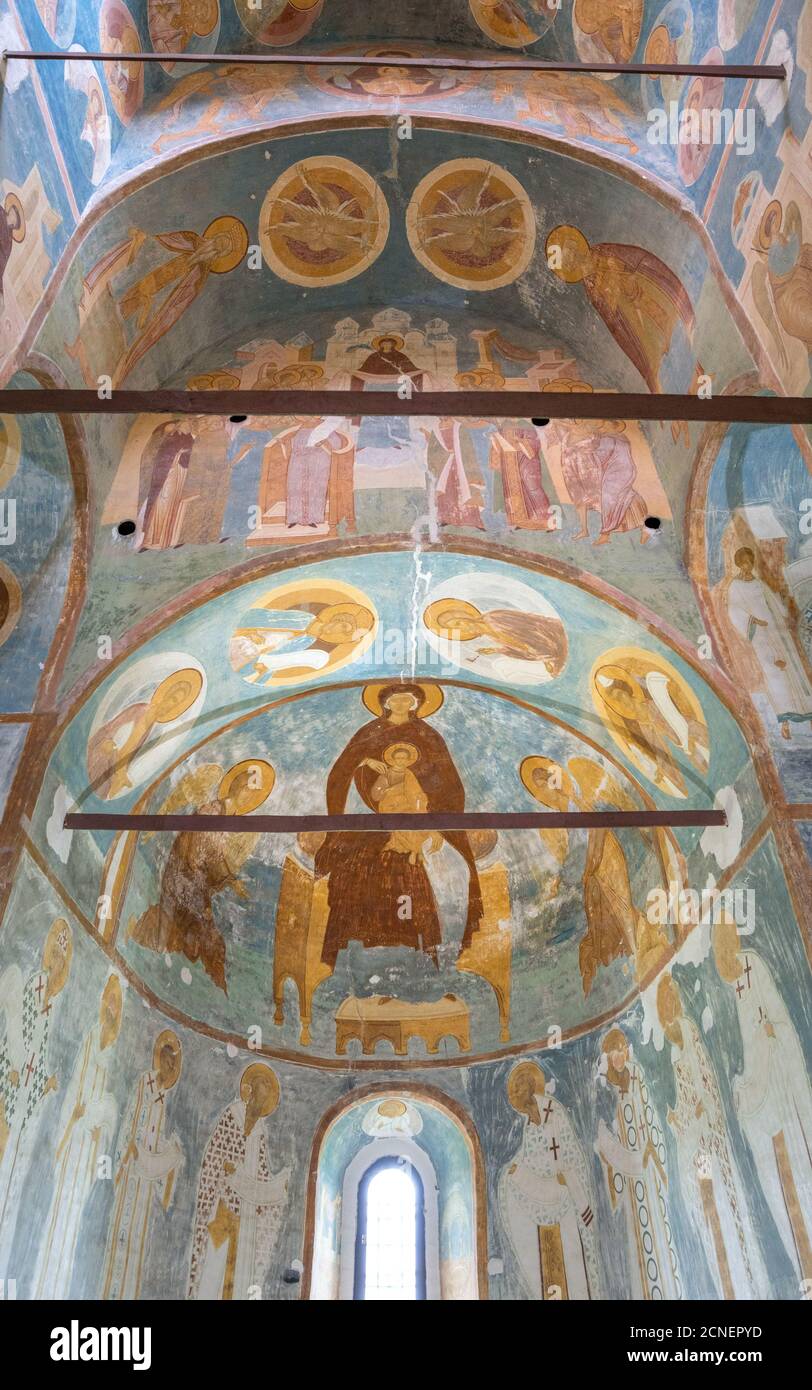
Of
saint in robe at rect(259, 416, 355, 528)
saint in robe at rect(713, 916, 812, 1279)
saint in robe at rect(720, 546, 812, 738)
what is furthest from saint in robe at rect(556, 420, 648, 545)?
saint in robe at rect(713, 916, 812, 1279)

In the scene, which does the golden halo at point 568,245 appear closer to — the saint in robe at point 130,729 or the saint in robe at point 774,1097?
the saint in robe at point 130,729

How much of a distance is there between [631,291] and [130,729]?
6.12 m

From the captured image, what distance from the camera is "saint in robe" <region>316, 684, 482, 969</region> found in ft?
44.7

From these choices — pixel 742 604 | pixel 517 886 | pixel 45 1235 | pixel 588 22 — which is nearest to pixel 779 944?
pixel 742 604

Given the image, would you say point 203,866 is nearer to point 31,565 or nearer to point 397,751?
point 397,751

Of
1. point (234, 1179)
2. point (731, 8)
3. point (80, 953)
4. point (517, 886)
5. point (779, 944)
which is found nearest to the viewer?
point (731, 8)

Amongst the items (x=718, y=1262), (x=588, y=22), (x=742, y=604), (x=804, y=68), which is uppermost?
(x=588, y=22)

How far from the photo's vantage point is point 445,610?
11.3m

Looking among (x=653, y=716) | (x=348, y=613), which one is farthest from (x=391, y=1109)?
(x=348, y=613)

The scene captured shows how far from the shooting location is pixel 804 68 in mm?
7340

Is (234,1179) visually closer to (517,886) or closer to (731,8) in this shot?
(517,886)

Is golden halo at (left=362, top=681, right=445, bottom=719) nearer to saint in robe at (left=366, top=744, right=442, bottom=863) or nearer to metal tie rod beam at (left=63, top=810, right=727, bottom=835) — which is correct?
saint in robe at (left=366, top=744, right=442, bottom=863)

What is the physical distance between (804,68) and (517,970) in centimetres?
1022

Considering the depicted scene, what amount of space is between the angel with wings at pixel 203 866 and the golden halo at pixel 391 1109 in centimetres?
Answer: 245
